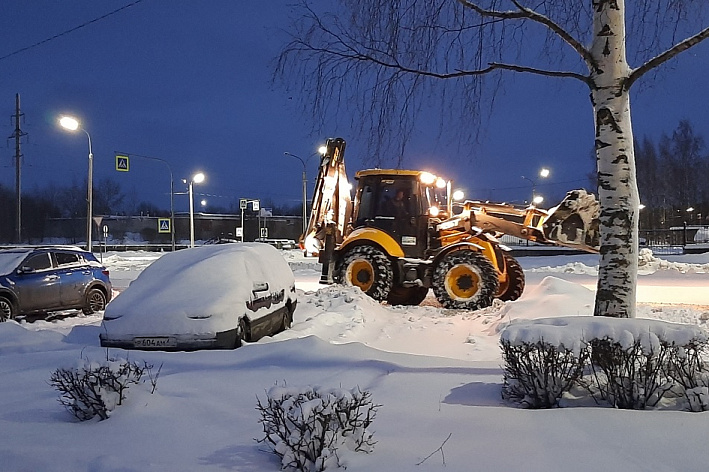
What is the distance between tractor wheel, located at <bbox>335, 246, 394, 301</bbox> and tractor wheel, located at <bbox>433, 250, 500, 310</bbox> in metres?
1.26

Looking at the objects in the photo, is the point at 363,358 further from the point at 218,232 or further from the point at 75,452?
the point at 218,232

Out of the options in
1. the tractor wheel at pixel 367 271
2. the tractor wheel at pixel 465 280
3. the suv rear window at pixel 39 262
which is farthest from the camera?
the tractor wheel at pixel 367 271

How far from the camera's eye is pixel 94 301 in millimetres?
14852

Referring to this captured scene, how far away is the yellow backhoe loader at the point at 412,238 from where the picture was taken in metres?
14.1

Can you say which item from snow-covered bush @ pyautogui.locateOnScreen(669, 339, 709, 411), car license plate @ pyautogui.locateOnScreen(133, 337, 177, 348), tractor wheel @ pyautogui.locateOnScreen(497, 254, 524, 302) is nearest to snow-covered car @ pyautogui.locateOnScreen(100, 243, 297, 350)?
car license plate @ pyautogui.locateOnScreen(133, 337, 177, 348)

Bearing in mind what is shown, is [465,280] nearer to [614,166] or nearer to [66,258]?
[614,166]

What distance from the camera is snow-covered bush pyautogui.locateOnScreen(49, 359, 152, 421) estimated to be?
4629mm

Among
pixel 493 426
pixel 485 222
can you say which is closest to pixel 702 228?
pixel 485 222

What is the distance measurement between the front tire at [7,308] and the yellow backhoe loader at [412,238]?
6.72 meters

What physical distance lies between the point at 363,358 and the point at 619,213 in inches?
120

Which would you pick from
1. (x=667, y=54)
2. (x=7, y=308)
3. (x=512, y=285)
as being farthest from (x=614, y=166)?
(x=7, y=308)

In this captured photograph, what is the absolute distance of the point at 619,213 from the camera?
6121 millimetres

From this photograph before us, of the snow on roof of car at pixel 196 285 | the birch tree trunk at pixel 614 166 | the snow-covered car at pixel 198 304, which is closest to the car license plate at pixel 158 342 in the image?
the snow-covered car at pixel 198 304

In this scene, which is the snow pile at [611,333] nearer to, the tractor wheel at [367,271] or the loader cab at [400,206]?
the tractor wheel at [367,271]
